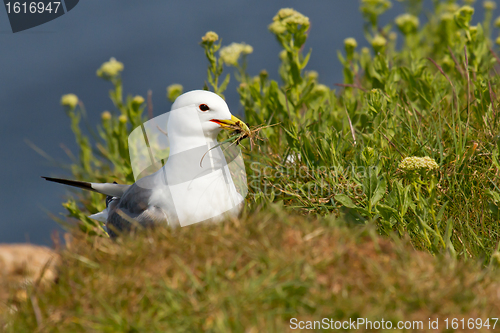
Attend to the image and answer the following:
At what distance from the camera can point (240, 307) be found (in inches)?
78.4

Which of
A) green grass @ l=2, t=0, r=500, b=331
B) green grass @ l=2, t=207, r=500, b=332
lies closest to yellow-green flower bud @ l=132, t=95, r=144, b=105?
green grass @ l=2, t=0, r=500, b=331

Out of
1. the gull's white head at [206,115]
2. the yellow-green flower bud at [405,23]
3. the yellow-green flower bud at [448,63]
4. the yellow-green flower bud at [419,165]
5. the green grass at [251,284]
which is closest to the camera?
the green grass at [251,284]

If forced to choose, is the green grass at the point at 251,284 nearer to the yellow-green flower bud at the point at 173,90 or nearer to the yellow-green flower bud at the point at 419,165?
the yellow-green flower bud at the point at 419,165

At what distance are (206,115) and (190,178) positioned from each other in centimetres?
46

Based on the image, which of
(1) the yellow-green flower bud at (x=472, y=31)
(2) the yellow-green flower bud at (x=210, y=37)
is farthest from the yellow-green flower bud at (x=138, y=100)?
(1) the yellow-green flower bud at (x=472, y=31)

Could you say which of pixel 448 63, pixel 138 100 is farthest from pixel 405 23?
pixel 138 100

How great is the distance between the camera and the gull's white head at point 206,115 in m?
3.34

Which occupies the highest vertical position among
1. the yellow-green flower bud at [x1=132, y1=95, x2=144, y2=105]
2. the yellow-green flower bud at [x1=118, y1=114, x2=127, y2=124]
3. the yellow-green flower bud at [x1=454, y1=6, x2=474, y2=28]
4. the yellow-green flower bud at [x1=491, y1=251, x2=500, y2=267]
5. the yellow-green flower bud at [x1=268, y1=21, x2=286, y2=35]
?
the yellow-green flower bud at [x1=268, y1=21, x2=286, y2=35]

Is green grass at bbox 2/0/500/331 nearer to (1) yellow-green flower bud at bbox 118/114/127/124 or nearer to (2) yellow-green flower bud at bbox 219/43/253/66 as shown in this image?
(2) yellow-green flower bud at bbox 219/43/253/66

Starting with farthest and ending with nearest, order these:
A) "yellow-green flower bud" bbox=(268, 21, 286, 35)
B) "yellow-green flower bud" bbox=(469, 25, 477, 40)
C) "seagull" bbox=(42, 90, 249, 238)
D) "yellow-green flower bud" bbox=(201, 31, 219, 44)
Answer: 1. "yellow-green flower bud" bbox=(469, 25, 477, 40)
2. "yellow-green flower bud" bbox=(268, 21, 286, 35)
3. "yellow-green flower bud" bbox=(201, 31, 219, 44)
4. "seagull" bbox=(42, 90, 249, 238)

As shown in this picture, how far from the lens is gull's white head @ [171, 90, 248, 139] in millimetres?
3344

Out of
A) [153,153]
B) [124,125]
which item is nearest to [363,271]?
[153,153]

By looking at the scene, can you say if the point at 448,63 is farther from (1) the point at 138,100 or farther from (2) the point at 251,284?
(2) the point at 251,284

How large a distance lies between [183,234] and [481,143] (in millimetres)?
2694
